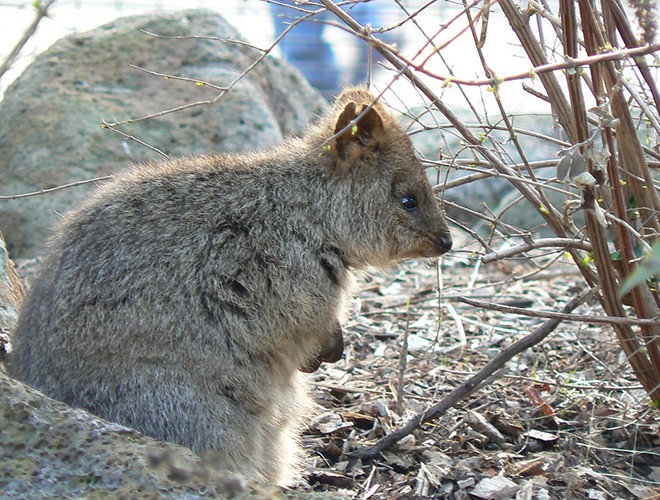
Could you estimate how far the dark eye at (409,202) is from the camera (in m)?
4.35

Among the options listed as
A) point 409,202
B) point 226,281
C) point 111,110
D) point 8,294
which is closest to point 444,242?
point 409,202

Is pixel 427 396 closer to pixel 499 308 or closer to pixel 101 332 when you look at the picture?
pixel 499 308

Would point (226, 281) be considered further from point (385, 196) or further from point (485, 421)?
point (485, 421)

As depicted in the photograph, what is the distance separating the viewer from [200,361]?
11.8ft

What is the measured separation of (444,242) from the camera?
4301 millimetres

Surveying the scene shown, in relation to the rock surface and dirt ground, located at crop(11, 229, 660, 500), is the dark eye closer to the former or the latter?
dirt ground, located at crop(11, 229, 660, 500)

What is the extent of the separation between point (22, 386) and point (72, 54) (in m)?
6.02

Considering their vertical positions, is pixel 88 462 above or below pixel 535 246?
below

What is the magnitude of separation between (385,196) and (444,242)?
38 centimetres

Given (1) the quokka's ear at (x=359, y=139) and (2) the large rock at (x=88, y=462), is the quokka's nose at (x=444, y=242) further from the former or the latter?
(2) the large rock at (x=88, y=462)

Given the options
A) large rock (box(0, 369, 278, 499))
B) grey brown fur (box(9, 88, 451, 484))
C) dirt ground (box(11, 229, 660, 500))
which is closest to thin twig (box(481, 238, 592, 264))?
dirt ground (box(11, 229, 660, 500))

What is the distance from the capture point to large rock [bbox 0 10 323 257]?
7.95m

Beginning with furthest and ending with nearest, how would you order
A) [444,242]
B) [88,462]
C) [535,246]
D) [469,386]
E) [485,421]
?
[485,421], [444,242], [469,386], [535,246], [88,462]

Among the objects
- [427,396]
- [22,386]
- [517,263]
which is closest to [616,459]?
[427,396]
